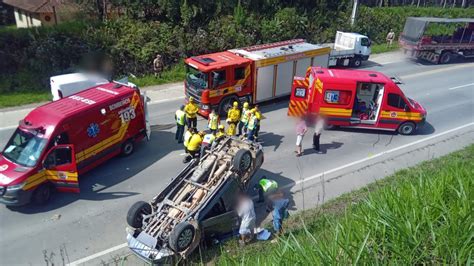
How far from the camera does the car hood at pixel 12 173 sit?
10.3 m

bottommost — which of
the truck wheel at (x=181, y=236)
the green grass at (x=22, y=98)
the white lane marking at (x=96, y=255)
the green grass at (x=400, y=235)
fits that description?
the white lane marking at (x=96, y=255)

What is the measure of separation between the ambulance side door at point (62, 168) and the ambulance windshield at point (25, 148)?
0.32 metres

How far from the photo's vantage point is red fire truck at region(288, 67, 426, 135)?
50.9 feet

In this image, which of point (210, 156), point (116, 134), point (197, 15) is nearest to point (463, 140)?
point (210, 156)

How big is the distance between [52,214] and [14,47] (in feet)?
46.1

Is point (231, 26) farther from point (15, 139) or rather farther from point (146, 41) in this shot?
point (15, 139)

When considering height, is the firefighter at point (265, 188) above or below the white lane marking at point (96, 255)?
above

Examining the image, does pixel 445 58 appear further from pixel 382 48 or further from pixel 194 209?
pixel 194 209

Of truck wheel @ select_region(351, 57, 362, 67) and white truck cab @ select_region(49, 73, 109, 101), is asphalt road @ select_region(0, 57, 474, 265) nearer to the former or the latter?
white truck cab @ select_region(49, 73, 109, 101)

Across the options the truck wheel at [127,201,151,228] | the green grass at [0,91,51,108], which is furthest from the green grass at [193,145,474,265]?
the green grass at [0,91,51,108]

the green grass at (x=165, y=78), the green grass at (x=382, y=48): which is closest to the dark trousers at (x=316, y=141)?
the green grass at (x=165, y=78)

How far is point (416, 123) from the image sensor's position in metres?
16.0

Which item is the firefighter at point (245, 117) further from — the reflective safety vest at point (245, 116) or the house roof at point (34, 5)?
the house roof at point (34, 5)

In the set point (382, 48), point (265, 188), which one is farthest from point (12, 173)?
point (382, 48)
